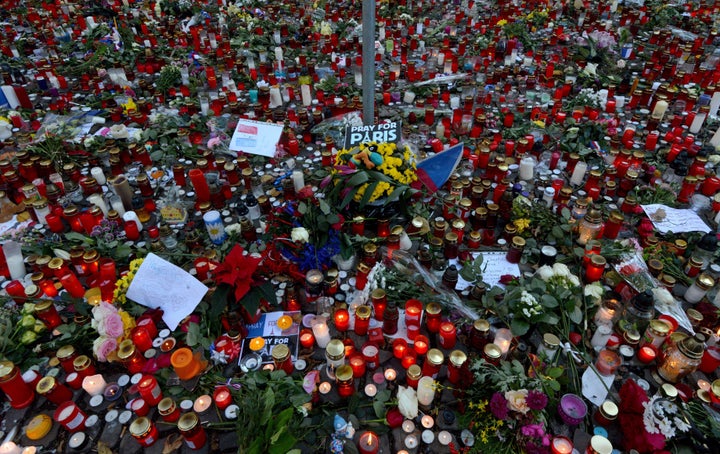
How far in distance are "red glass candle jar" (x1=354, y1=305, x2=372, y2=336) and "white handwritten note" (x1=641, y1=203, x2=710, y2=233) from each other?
2.94 metres

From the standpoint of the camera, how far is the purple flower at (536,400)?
2135mm

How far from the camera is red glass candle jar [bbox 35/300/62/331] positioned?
9.53 feet

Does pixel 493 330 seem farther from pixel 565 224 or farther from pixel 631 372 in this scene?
pixel 565 224

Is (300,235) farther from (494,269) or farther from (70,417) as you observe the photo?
(70,417)

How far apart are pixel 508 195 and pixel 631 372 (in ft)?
5.50

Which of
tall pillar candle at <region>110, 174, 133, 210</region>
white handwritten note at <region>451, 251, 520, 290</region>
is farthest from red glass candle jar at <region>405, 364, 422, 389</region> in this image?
tall pillar candle at <region>110, 174, 133, 210</region>

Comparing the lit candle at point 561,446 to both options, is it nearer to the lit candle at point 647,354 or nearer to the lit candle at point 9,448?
the lit candle at point 647,354

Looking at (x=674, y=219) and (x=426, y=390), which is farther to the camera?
(x=674, y=219)

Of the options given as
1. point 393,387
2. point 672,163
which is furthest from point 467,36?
point 393,387

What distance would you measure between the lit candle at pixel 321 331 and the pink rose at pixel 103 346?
1.35m

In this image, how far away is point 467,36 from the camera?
8516 millimetres

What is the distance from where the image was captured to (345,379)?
8.11 ft

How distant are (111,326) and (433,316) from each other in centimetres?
221

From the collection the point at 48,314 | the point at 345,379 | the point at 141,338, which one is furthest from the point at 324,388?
the point at 48,314
